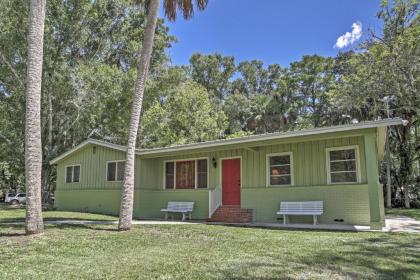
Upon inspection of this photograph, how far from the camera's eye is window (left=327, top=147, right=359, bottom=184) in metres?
11.3

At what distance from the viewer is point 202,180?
14.8 m

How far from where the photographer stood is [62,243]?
294 inches

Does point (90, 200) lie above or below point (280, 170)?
below

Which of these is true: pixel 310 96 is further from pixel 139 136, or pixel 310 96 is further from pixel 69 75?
pixel 69 75

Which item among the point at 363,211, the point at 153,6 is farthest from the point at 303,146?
the point at 153,6

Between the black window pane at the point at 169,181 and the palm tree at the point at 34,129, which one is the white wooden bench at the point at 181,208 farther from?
the palm tree at the point at 34,129

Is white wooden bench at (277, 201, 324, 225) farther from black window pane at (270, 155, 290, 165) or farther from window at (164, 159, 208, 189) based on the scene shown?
window at (164, 159, 208, 189)

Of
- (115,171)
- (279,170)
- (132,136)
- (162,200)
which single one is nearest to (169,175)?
(162,200)

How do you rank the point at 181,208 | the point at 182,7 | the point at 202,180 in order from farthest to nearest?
the point at 202,180, the point at 181,208, the point at 182,7

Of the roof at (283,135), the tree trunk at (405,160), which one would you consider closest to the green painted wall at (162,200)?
the roof at (283,135)

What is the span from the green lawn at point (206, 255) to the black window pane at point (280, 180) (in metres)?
3.43

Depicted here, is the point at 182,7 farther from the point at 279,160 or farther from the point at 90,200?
the point at 90,200

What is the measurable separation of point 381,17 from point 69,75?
18620 mm

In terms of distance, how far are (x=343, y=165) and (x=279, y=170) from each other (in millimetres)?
2207
